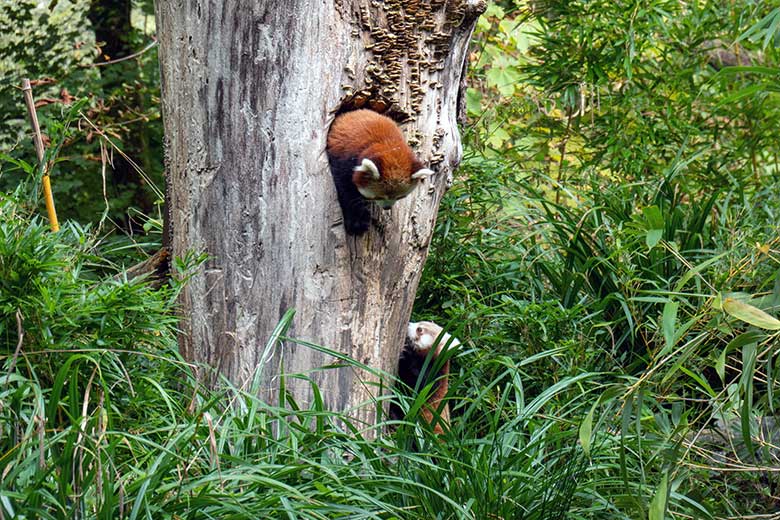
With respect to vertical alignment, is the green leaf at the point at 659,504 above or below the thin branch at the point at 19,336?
below

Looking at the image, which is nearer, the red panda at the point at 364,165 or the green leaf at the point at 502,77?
the red panda at the point at 364,165

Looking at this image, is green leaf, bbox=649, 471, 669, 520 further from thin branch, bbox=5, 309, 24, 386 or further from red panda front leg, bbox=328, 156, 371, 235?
thin branch, bbox=5, 309, 24, 386

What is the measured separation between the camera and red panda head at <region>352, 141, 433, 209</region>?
10.2 feet

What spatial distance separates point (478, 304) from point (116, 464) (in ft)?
6.07

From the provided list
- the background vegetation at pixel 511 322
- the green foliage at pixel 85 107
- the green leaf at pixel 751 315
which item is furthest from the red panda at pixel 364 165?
the green foliage at pixel 85 107

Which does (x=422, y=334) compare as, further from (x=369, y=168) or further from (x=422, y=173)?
(x=369, y=168)

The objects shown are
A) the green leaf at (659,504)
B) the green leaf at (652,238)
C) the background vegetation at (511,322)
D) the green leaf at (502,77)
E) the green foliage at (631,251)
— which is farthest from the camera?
the green leaf at (502,77)

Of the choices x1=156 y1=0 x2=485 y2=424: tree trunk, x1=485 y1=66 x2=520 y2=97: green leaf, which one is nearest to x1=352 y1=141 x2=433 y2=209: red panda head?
x1=156 y1=0 x2=485 y2=424: tree trunk

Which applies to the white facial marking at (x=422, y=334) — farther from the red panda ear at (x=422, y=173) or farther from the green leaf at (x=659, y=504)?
the green leaf at (x=659, y=504)

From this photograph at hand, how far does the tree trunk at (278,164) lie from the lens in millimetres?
2998

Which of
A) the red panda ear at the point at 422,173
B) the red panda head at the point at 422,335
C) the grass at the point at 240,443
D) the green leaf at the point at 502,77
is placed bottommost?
the red panda head at the point at 422,335

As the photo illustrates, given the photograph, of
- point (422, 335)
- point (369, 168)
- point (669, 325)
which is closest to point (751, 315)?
point (669, 325)

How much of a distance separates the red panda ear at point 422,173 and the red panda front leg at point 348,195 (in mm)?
267

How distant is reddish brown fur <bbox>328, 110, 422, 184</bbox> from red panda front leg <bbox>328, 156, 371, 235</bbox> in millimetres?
27
